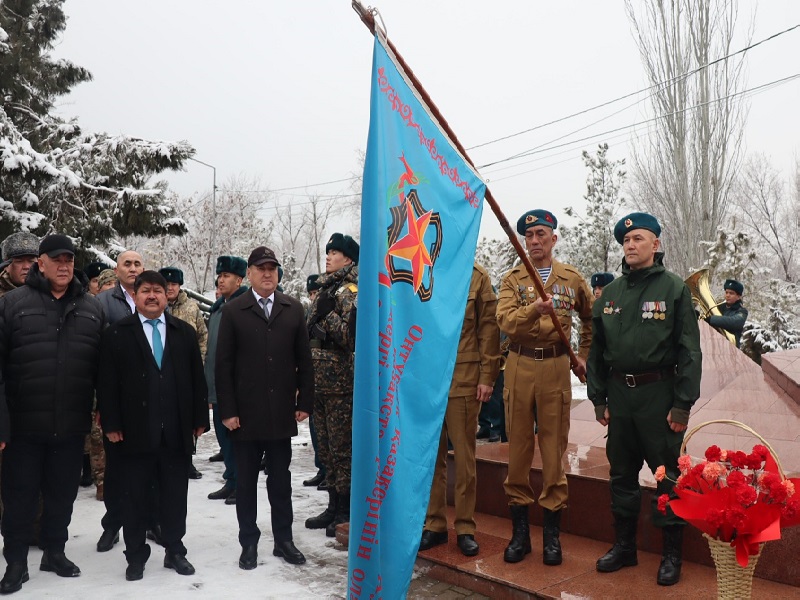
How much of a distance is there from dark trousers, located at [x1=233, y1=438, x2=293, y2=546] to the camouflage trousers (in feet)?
1.65

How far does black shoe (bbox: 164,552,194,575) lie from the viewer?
14.3ft

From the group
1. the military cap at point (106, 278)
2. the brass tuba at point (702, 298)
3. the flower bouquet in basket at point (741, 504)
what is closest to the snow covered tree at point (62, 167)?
the military cap at point (106, 278)

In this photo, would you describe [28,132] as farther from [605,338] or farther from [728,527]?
[728,527]

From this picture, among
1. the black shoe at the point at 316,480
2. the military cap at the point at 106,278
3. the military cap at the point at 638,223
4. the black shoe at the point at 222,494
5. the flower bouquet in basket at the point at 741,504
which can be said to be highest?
the military cap at the point at 638,223

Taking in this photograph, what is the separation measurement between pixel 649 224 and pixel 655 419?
44.4 inches

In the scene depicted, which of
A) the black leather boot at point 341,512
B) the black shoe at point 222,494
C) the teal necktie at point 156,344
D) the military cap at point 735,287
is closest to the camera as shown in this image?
the teal necktie at point 156,344

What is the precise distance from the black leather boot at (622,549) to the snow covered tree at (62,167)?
10073 millimetres

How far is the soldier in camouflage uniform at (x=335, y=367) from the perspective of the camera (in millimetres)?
5094

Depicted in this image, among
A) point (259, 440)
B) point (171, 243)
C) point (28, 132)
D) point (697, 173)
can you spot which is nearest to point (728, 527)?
point (259, 440)

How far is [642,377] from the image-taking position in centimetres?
387

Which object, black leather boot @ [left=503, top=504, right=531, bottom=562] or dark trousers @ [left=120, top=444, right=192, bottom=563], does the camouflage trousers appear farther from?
black leather boot @ [left=503, top=504, right=531, bottom=562]

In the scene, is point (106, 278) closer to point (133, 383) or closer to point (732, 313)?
point (133, 383)

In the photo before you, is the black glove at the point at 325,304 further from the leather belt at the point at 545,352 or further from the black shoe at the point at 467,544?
the black shoe at the point at 467,544

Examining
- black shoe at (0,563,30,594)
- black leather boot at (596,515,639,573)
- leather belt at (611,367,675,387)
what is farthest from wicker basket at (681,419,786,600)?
black shoe at (0,563,30,594)
